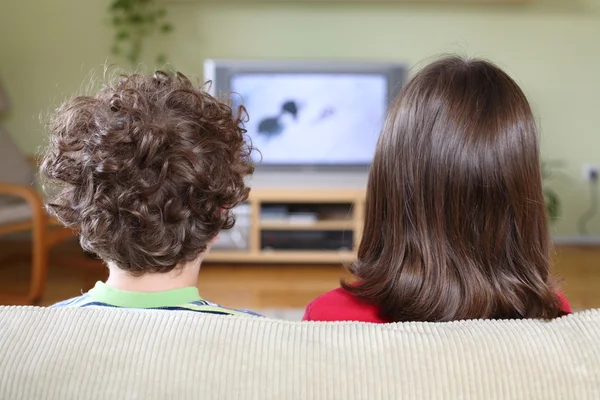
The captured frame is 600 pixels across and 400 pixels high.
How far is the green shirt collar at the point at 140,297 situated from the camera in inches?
36.7

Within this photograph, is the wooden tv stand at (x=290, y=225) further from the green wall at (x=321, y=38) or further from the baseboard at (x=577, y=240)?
the baseboard at (x=577, y=240)

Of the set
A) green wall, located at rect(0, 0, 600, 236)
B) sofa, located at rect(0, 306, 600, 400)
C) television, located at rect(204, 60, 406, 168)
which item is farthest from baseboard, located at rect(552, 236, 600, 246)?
sofa, located at rect(0, 306, 600, 400)

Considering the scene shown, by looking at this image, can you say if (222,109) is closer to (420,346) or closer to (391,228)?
(391,228)

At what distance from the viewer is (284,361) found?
578 millimetres

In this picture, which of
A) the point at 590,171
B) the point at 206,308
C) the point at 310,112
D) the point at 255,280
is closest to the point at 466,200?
the point at 206,308

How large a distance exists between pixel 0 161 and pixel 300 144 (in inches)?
63.1

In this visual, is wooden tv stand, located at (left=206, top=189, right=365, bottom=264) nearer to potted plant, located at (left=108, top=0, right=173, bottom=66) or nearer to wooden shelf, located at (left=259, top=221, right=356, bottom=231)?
wooden shelf, located at (left=259, top=221, right=356, bottom=231)

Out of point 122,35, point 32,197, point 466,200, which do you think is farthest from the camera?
point 122,35

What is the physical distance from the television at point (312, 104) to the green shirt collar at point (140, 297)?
2.71 metres

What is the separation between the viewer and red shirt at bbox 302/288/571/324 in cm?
100

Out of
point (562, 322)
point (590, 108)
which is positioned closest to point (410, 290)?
point (562, 322)

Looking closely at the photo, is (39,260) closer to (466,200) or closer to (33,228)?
(33,228)

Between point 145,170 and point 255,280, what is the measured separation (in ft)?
7.86

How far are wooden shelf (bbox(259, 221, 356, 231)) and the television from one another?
35cm
